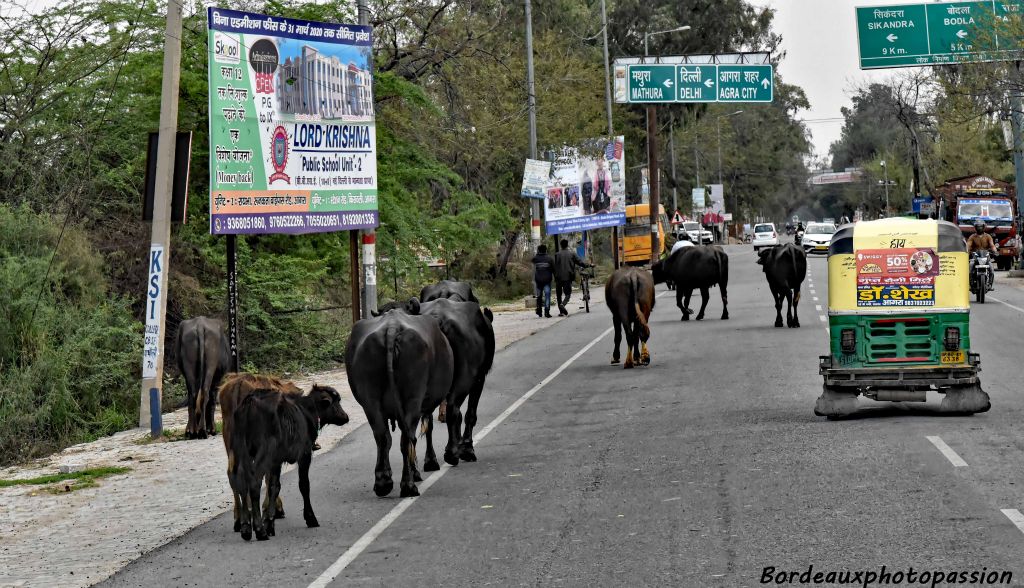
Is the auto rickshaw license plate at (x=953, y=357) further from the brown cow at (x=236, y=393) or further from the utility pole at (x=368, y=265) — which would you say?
the utility pole at (x=368, y=265)

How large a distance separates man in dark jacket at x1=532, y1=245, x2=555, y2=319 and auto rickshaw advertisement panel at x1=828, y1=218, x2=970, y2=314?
1918cm

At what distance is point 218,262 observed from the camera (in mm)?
21906

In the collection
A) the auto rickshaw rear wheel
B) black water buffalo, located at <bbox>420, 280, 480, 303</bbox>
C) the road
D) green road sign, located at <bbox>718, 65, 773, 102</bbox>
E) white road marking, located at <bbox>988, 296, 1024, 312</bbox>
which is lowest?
the road

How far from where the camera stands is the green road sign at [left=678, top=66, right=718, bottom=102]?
4762 cm

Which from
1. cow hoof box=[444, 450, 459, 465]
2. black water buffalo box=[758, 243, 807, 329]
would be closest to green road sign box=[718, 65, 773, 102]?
black water buffalo box=[758, 243, 807, 329]

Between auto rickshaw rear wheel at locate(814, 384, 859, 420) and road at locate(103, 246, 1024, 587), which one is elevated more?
auto rickshaw rear wheel at locate(814, 384, 859, 420)

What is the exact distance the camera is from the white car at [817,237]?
6688 cm

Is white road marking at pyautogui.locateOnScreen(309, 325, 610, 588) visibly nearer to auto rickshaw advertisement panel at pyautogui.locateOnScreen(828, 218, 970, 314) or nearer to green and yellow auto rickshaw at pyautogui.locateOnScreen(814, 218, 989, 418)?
green and yellow auto rickshaw at pyautogui.locateOnScreen(814, 218, 989, 418)

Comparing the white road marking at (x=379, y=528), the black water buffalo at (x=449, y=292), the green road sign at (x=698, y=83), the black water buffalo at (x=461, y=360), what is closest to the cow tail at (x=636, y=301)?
the white road marking at (x=379, y=528)

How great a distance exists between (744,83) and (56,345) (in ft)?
111

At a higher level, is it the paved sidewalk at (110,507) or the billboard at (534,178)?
the billboard at (534,178)

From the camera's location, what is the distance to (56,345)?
17969 mm

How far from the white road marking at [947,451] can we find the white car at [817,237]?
54483 millimetres

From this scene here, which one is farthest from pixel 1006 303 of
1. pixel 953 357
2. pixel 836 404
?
pixel 836 404
